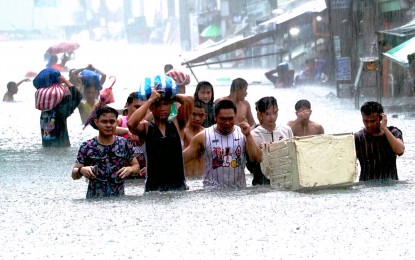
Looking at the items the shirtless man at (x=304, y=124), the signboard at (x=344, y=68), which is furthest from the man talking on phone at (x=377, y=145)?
the signboard at (x=344, y=68)

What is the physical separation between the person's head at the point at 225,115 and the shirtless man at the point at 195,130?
1049mm

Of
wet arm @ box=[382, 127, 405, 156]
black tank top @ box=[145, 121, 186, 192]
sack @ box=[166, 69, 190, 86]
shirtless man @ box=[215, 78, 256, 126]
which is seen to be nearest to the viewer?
black tank top @ box=[145, 121, 186, 192]

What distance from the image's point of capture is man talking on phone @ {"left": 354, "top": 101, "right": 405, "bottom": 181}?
33.2 feet

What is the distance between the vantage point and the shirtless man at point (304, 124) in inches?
459

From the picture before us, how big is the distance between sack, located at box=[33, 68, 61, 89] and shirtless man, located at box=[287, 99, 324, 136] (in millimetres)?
4697

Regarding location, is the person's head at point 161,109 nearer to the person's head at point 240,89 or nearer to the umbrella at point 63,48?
the person's head at point 240,89

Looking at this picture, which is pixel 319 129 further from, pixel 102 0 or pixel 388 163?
pixel 102 0

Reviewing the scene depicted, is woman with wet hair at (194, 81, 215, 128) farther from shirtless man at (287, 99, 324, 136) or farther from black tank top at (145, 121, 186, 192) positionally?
black tank top at (145, 121, 186, 192)

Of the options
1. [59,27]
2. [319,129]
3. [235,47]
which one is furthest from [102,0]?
[319,129]

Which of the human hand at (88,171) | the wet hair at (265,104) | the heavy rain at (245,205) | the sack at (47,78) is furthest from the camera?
the sack at (47,78)

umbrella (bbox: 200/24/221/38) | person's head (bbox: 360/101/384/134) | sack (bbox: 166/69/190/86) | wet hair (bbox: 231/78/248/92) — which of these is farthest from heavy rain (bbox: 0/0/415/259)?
umbrella (bbox: 200/24/221/38)

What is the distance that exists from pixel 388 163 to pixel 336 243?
3.04m

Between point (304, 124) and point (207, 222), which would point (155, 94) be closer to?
point (207, 222)

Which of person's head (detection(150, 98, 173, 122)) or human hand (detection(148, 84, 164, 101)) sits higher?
human hand (detection(148, 84, 164, 101))
